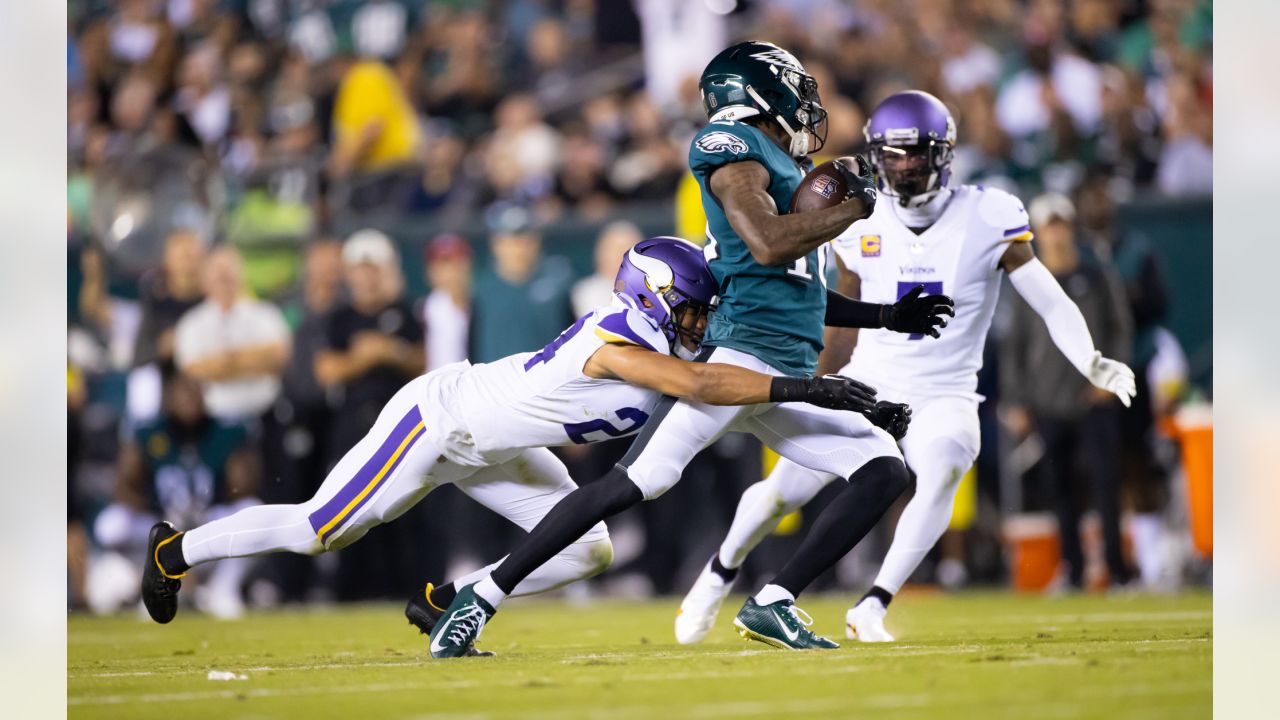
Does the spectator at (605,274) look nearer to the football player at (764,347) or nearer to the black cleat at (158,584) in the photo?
the football player at (764,347)

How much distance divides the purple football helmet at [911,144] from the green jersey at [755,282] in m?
0.83

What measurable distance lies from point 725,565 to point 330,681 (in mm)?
1657

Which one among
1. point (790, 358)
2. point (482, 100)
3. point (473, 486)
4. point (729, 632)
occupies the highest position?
point (482, 100)

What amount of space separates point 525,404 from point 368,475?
0.52 m

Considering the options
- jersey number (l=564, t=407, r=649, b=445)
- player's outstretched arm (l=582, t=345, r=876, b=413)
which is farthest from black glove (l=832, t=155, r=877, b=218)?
jersey number (l=564, t=407, r=649, b=445)

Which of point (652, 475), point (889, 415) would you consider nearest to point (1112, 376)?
point (889, 415)

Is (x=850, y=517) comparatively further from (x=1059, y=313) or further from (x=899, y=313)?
(x=1059, y=313)

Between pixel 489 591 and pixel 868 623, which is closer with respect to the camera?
pixel 489 591

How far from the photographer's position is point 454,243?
8.71 m

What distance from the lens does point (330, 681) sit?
4.58 m

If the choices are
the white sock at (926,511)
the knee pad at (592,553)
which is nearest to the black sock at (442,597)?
the knee pad at (592,553)

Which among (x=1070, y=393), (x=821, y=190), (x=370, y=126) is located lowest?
(x=1070, y=393)

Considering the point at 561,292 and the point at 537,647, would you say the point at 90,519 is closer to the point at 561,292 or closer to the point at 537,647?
the point at 561,292
